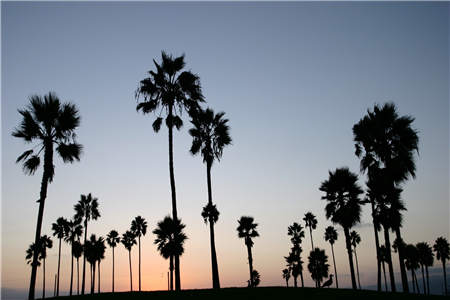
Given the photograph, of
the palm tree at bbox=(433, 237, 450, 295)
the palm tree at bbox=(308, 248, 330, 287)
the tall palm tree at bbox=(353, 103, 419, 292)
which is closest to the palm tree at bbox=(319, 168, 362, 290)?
the tall palm tree at bbox=(353, 103, 419, 292)

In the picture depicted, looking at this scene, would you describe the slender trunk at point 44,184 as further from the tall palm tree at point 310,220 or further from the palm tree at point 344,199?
the tall palm tree at point 310,220

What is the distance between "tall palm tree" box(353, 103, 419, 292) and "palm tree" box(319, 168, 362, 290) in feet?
25.2

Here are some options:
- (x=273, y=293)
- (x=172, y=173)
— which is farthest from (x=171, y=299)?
(x=172, y=173)

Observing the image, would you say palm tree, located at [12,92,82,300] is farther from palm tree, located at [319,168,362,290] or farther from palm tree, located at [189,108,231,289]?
palm tree, located at [319,168,362,290]

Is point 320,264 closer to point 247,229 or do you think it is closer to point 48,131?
point 247,229

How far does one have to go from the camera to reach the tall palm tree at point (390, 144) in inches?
987

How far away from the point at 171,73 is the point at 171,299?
17.4 metres

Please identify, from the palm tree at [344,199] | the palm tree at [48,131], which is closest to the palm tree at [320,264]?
the palm tree at [344,199]

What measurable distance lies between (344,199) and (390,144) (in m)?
11.7

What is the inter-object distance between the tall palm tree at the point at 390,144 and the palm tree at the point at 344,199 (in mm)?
7694

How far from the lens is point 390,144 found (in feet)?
86.7

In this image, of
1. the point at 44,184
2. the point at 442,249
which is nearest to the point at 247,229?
the point at 44,184

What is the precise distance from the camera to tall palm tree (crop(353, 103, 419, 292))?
82.3ft

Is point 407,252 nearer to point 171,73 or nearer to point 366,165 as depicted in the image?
point 366,165
